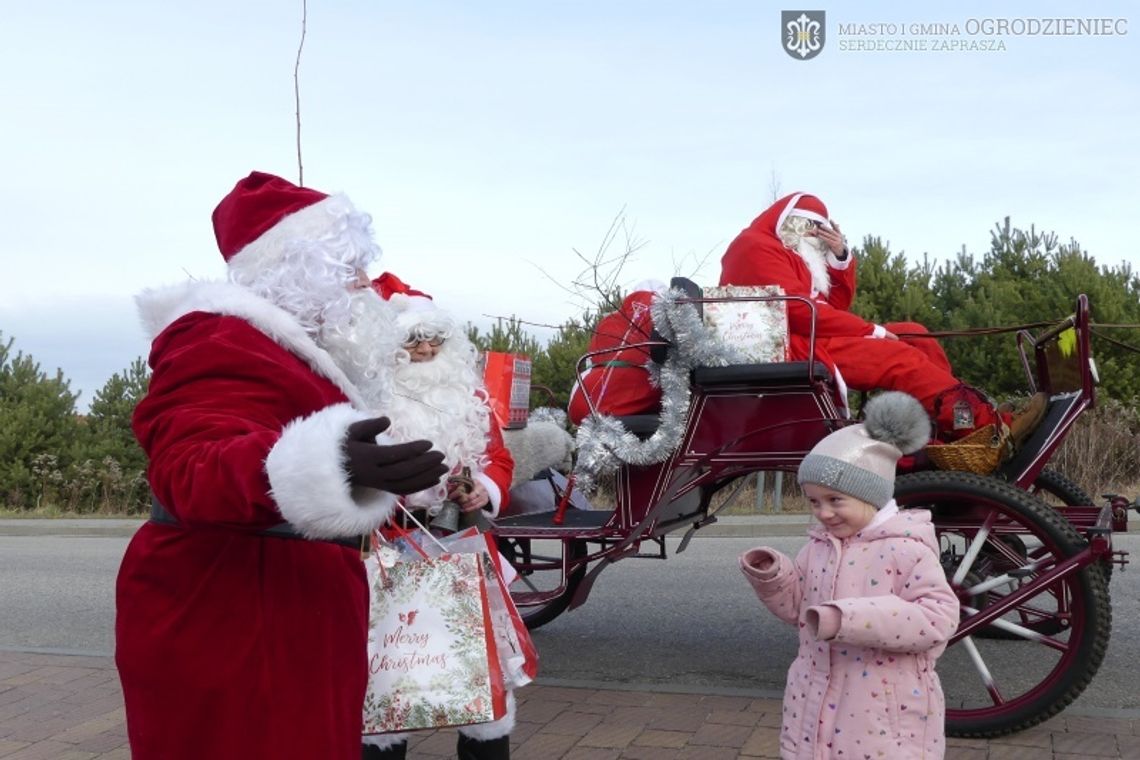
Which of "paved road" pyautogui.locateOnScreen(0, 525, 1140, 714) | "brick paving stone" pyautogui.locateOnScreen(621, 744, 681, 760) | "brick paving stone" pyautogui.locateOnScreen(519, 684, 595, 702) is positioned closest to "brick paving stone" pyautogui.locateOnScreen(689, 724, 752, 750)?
"brick paving stone" pyautogui.locateOnScreen(621, 744, 681, 760)

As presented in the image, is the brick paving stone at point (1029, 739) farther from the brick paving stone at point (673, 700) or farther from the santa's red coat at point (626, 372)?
the santa's red coat at point (626, 372)

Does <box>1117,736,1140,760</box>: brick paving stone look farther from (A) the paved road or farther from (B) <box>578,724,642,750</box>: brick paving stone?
(B) <box>578,724,642,750</box>: brick paving stone

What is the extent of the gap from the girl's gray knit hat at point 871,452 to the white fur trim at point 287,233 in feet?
4.33

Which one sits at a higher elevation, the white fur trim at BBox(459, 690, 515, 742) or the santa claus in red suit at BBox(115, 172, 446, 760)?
the santa claus in red suit at BBox(115, 172, 446, 760)

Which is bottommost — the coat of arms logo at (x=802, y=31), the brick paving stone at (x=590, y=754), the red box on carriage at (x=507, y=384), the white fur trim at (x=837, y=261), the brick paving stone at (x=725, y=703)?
the brick paving stone at (x=590, y=754)

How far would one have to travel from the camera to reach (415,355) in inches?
179

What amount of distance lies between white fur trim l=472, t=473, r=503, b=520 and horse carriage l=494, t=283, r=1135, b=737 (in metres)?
0.84

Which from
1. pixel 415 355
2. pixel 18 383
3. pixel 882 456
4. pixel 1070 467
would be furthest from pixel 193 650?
pixel 18 383

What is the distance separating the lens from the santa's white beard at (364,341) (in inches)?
113

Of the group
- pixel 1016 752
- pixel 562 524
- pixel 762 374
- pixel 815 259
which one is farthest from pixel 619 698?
pixel 815 259

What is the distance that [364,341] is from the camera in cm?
290

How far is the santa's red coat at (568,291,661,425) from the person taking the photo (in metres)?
5.44

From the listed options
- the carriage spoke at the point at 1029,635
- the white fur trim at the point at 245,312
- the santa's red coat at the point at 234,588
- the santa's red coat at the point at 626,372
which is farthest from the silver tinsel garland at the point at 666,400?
the santa's red coat at the point at 234,588

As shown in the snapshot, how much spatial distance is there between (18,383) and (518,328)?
26.7 ft
